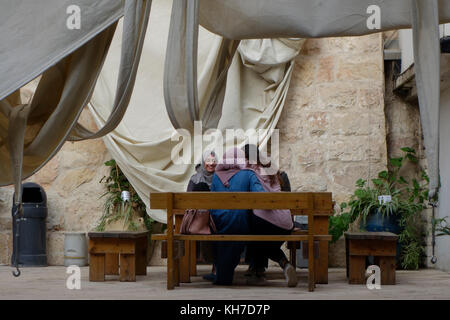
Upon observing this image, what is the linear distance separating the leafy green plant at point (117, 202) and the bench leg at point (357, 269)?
291 cm

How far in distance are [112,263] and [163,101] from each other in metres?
2.44

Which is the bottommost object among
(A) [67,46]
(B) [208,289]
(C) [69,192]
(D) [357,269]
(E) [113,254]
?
(B) [208,289]

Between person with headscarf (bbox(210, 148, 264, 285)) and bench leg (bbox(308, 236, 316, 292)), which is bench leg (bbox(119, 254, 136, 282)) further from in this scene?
bench leg (bbox(308, 236, 316, 292))

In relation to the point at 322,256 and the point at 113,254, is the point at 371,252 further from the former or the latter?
the point at 113,254

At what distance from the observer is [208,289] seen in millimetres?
5152

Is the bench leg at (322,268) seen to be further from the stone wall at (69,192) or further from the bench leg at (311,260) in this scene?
the stone wall at (69,192)

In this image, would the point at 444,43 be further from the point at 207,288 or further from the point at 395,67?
the point at 207,288

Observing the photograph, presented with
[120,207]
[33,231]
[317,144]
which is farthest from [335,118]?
[33,231]

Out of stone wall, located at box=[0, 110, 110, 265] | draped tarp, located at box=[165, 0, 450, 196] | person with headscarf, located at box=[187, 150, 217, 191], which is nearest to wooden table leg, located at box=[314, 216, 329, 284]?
person with headscarf, located at box=[187, 150, 217, 191]

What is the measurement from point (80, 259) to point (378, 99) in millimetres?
3933

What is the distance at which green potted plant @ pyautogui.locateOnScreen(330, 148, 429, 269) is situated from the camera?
7094 millimetres

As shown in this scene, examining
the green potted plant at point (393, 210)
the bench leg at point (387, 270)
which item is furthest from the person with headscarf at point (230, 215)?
the green potted plant at point (393, 210)

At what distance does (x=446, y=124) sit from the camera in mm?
7094

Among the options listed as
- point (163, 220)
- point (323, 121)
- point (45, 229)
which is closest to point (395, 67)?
point (323, 121)
